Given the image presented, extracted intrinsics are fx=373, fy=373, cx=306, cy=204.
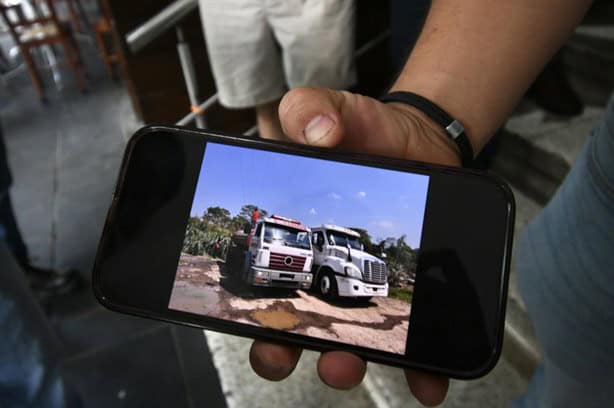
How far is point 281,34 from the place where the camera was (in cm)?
88

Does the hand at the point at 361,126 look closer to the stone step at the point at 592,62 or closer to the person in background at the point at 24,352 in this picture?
the person in background at the point at 24,352

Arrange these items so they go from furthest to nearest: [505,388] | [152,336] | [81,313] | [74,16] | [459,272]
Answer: [74,16] < [81,313] < [152,336] < [505,388] < [459,272]

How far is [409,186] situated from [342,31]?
23.3 inches

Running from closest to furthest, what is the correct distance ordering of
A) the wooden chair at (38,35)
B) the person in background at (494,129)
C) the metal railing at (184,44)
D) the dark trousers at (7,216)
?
the person in background at (494,129), the metal railing at (184,44), the dark trousers at (7,216), the wooden chair at (38,35)

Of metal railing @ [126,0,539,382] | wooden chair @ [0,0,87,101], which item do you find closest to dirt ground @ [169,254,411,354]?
metal railing @ [126,0,539,382]

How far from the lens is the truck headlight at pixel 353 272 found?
399 millimetres

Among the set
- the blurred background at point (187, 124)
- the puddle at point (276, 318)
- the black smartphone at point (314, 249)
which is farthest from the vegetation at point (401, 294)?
the blurred background at point (187, 124)

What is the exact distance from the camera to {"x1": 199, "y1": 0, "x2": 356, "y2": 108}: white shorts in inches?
33.1

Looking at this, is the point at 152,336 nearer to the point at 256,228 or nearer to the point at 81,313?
the point at 81,313

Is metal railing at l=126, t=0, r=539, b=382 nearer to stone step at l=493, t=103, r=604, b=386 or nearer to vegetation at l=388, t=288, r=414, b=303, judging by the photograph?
stone step at l=493, t=103, r=604, b=386

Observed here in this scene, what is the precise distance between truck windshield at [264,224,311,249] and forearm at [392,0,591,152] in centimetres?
27

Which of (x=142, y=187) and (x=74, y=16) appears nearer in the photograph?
(x=142, y=187)

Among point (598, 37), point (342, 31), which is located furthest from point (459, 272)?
point (598, 37)

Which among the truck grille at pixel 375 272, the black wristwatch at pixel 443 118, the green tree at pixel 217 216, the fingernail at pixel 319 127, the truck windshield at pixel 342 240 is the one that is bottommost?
the truck grille at pixel 375 272
